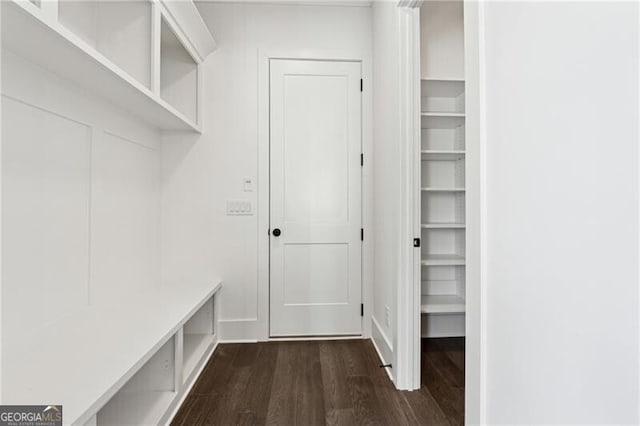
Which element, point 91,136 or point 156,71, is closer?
point 91,136

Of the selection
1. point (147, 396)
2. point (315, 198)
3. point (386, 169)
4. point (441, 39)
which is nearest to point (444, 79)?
point (441, 39)

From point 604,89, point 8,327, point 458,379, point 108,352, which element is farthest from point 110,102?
point 458,379

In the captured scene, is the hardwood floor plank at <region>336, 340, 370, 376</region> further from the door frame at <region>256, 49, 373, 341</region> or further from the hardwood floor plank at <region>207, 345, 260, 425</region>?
the hardwood floor plank at <region>207, 345, 260, 425</region>

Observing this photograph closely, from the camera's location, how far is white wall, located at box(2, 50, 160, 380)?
1143mm

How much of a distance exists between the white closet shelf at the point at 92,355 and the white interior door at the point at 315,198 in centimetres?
94

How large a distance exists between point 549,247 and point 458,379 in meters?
1.63

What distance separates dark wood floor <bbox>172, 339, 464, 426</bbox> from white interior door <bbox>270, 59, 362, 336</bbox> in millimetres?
309

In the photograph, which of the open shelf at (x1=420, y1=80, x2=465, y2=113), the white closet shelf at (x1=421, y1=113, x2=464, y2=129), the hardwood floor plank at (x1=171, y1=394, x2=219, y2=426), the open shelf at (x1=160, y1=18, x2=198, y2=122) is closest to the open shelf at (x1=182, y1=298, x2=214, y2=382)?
the hardwood floor plank at (x1=171, y1=394, x2=219, y2=426)

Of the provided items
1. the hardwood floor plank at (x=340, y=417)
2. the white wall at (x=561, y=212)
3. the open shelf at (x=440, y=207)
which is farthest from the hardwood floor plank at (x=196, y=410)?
the open shelf at (x=440, y=207)

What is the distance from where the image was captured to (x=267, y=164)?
2568mm

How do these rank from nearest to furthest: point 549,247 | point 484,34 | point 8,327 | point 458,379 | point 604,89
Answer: point 604,89, point 549,247, point 484,34, point 8,327, point 458,379

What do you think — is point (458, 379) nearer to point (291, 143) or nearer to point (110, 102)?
point (291, 143)

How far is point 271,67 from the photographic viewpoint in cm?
257

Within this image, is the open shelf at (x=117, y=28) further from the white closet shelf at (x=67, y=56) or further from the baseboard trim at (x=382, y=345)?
the baseboard trim at (x=382, y=345)
